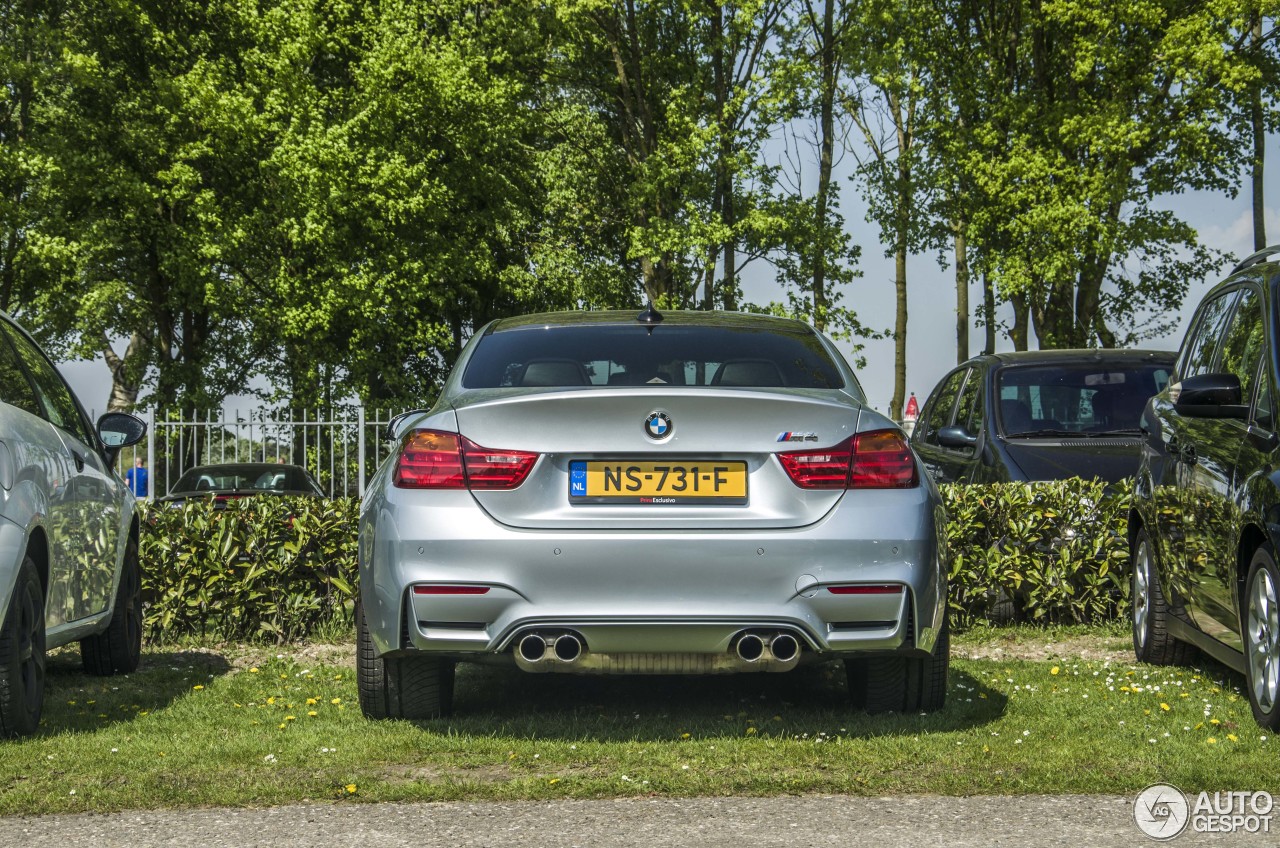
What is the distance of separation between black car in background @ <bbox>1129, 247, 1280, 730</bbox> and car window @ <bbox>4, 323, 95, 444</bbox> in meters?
4.88

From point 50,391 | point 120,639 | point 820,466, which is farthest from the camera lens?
point 120,639

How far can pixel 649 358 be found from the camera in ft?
20.4

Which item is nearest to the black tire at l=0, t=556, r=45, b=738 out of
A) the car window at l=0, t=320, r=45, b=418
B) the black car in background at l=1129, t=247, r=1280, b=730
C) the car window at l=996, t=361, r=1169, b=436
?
the car window at l=0, t=320, r=45, b=418

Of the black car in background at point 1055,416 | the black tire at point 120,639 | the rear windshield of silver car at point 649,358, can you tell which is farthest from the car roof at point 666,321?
the black car in background at point 1055,416

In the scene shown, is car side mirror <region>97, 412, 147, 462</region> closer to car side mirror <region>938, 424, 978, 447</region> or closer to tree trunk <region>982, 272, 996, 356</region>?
car side mirror <region>938, 424, 978, 447</region>

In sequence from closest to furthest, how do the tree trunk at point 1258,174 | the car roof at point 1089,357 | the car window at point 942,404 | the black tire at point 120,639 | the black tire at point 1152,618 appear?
the black tire at point 1152,618
the black tire at point 120,639
the car roof at point 1089,357
the car window at point 942,404
the tree trunk at point 1258,174

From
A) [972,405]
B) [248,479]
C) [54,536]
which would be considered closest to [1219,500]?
[54,536]

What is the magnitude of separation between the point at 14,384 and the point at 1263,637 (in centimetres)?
503

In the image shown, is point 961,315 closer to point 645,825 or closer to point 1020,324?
point 1020,324

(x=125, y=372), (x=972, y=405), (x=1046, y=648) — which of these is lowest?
(x=1046, y=648)

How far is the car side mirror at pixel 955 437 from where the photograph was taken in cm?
1095

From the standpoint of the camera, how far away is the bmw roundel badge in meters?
5.37

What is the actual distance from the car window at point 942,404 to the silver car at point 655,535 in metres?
6.66

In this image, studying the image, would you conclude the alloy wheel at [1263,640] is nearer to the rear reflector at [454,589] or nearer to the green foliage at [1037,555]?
the rear reflector at [454,589]
